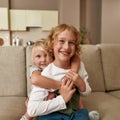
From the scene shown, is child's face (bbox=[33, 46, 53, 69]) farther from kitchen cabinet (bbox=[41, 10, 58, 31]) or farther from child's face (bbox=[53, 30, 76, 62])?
kitchen cabinet (bbox=[41, 10, 58, 31])

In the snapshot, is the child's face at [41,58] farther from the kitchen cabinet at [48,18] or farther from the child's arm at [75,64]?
the kitchen cabinet at [48,18]

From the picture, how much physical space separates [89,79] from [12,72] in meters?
0.66

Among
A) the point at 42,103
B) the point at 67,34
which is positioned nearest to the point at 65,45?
the point at 67,34

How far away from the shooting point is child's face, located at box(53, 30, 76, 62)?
1.23 meters

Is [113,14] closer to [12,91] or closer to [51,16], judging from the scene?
[51,16]

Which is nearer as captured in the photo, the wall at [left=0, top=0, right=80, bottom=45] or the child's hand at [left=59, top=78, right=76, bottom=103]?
the child's hand at [left=59, top=78, right=76, bottom=103]

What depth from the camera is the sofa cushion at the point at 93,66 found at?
1.97m

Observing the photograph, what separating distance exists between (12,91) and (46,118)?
0.68 m

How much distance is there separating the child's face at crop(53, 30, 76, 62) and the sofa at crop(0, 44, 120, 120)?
0.45 m

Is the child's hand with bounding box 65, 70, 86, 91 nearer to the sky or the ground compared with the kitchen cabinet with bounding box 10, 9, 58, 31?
nearer to the ground

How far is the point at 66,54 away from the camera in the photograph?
1.24 m

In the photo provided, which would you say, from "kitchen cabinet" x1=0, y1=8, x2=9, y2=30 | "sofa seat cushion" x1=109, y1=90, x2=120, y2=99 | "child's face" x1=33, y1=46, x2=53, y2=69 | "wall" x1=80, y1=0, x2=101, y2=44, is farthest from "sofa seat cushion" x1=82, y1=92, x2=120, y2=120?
"wall" x1=80, y1=0, x2=101, y2=44

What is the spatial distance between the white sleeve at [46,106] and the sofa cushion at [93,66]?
80 cm

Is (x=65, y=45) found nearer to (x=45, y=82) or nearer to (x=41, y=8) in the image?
(x=45, y=82)
